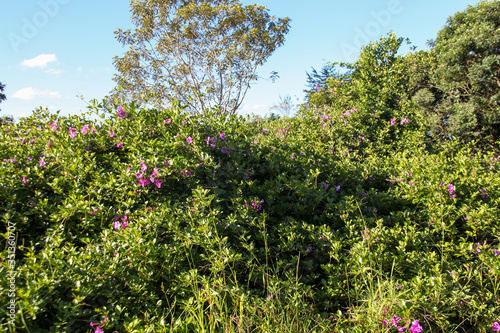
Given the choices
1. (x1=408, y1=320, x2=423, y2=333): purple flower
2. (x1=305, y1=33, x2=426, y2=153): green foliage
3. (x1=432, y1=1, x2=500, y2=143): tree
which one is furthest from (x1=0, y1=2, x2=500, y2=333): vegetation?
(x1=432, y1=1, x2=500, y2=143): tree

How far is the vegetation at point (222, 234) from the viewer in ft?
5.61

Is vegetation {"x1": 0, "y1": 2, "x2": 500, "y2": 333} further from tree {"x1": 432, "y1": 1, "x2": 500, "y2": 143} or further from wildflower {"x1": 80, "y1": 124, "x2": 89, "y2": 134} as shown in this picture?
tree {"x1": 432, "y1": 1, "x2": 500, "y2": 143}

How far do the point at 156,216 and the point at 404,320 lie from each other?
163cm

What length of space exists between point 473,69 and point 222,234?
1220 centimetres

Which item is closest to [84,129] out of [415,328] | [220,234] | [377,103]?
[220,234]

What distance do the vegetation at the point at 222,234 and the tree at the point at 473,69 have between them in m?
9.05

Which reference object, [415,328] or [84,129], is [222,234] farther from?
[84,129]

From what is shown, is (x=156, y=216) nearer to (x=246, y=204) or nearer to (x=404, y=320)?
(x=246, y=204)

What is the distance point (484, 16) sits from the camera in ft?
34.6

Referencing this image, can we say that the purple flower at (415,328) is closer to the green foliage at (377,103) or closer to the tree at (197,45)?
the green foliage at (377,103)

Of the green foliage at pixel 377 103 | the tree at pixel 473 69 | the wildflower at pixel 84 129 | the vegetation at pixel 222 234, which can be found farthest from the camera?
the tree at pixel 473 69

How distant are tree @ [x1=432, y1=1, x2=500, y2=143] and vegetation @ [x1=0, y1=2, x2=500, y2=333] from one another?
9055mm

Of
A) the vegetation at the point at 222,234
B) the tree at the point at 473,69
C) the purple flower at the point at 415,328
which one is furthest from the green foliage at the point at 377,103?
the tree at the point at 473,69

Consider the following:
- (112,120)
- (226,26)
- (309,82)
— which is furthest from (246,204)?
(309,82)
